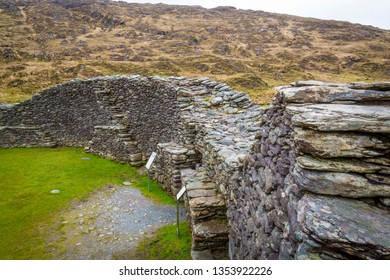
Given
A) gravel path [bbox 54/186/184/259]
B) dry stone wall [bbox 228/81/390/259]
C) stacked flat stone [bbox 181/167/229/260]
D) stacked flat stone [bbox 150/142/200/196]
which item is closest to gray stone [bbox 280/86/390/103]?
dry stone wall [bbox 228/81/390/259]

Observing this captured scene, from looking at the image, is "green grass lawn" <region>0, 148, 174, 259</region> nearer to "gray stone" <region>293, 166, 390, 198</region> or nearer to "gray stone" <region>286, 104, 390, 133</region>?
"gray stone" <region>293, 166, 390, 198</region>

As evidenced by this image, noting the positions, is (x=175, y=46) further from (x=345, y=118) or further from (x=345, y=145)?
(x=345, y=145)

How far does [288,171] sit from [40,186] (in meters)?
12.6

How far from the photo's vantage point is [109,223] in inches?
372

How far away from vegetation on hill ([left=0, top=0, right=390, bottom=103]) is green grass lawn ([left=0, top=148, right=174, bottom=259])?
19713mm

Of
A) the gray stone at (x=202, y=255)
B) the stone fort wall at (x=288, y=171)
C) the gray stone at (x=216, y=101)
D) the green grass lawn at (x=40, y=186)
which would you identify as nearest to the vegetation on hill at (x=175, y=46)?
the green grass lawn at (x=40, y=186)

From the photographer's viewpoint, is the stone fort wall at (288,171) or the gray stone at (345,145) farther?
the gray stone at (345,145)

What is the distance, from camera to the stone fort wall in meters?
2.74

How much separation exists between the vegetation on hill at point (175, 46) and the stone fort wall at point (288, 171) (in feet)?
75.3

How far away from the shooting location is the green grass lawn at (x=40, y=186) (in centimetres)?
850

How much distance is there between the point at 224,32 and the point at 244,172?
8519 cm

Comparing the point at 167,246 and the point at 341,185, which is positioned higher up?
the point at 341,185

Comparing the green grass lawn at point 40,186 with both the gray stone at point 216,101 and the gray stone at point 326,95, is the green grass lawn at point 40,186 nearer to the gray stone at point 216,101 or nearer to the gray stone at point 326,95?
the gray stone at point 216,101

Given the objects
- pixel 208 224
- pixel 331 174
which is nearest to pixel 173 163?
pixel 208 224
